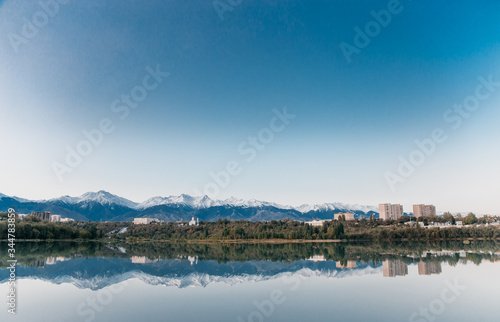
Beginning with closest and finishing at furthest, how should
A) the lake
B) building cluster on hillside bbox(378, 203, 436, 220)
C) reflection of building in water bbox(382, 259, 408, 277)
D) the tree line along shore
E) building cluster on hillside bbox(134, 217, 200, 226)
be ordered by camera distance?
the lake, reflection of building in water bbox(382, 259, 408, 277), the tree line along shore, building cluster on hillside bbox(134, 217, 200, 226), building cluster on hillside bbox(378, 203, 436, 220)

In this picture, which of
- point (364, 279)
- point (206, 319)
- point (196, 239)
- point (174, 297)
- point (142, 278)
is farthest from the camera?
point (196, 239)

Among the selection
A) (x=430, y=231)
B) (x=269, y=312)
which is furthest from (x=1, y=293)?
(x=430, y=231)

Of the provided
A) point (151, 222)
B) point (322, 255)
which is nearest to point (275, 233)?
point (322, 255)

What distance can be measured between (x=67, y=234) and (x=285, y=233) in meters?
33.1

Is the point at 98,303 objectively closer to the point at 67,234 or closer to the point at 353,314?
the point at 353,314

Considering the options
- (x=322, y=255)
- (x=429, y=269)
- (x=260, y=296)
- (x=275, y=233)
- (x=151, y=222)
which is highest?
(x=260, y=296)

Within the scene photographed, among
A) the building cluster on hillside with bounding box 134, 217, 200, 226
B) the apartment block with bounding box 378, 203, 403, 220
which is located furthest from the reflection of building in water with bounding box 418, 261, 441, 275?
the apartment block with bounding box 378, 203, 403, 220

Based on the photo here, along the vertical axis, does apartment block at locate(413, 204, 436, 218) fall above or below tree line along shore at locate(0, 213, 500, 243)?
above

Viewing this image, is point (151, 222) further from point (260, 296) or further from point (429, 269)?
point (260, 296)

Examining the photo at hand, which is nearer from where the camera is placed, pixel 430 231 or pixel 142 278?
pixel 142 278

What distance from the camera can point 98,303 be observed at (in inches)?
392

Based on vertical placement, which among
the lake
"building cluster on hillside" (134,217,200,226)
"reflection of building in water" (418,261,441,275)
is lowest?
"building cluster on hillside" (134,217,200,226)

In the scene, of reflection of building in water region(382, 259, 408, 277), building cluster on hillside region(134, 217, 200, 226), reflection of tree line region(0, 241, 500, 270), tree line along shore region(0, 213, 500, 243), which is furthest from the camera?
building cluster on hillside region(134, 217, 200, 226)

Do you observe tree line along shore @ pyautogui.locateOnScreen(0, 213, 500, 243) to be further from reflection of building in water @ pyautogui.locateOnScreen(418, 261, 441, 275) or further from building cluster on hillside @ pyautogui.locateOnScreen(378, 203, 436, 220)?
Answer: building cluster on hillside @ pyautogui.locateOnScreen(378, 203, 436, 220)
